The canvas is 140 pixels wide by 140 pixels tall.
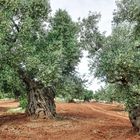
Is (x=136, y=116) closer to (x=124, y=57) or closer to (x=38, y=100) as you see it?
(x=124, y=57)

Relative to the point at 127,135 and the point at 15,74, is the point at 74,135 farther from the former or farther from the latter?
the point at 15,74

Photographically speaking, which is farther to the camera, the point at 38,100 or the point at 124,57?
the point at 38,100

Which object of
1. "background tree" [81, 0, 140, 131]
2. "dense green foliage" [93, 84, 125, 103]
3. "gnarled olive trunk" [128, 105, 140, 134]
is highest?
"background tree" [81, 0, 140, 131]

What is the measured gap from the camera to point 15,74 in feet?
130

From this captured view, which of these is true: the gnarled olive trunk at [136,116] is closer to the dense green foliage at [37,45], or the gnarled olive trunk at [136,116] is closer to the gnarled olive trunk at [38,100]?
the dense green foliage at [37,45]

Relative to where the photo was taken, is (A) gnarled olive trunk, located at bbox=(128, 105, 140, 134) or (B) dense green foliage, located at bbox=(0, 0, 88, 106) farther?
(B) dense green foliage, located at bbox=(0, 0, 88, 106)

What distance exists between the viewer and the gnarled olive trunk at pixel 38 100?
41625 millimetres

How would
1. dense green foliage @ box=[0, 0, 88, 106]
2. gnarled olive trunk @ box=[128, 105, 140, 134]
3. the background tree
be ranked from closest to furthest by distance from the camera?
the background tree, gnarled olive trunk @ box=[128, 105, 140, 134], dense green foliage @ box=[0, 0, 88, 106]

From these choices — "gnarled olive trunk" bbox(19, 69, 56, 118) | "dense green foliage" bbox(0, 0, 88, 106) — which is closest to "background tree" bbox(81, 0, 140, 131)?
"dense green foliage" bbox(0, 0, 88, 106)

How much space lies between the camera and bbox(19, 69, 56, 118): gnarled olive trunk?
137 ft

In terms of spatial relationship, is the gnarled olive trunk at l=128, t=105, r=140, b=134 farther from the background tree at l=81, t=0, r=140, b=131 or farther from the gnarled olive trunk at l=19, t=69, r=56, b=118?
the gnarled olive trunk at l=19, t=69, r=56, b=118

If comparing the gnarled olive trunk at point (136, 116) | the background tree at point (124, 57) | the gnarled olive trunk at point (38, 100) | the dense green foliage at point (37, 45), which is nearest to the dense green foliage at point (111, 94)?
the background tree at point (124, 57)

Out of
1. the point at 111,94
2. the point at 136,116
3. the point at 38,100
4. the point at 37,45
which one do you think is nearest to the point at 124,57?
the point at 111,94

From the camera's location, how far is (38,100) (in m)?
41.9
